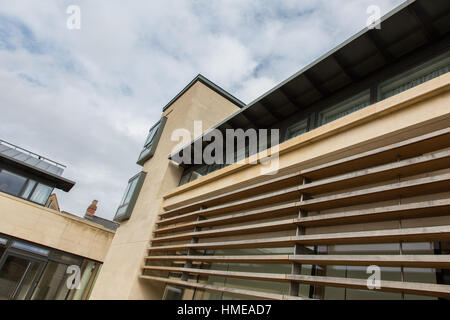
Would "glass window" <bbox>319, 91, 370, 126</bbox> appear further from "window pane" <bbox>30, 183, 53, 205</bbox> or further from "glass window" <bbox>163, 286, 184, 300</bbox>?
"window pane" <bbox>30, 183, 53, 205</bbox>

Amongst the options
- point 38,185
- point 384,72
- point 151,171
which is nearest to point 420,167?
point 384,72

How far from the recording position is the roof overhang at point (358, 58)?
15.8 feet

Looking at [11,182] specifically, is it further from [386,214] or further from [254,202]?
[386,214]

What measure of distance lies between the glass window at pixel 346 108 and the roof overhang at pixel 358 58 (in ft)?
1.36

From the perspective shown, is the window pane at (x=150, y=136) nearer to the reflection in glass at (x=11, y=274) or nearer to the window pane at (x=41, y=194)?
the window pane at (x=41, y=194)

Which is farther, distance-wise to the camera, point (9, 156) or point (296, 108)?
point (9, 156)

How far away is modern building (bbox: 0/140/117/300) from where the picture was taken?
1265cm

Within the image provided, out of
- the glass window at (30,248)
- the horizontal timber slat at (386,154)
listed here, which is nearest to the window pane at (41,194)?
the glass window at (30,248)

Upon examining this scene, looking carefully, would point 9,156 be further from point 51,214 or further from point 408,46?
point 408,46

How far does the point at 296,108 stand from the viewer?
7094mm

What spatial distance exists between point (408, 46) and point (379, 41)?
1.59 ft

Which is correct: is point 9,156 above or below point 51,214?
above

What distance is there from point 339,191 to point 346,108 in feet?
7.38
